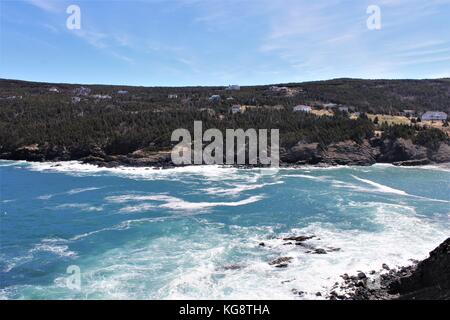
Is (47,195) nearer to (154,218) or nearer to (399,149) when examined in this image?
(154,218)

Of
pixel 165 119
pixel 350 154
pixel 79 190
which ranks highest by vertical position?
pixel 165 119

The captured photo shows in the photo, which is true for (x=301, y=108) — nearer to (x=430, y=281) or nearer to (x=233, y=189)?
(x=233, y=189)

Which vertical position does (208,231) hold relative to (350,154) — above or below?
below

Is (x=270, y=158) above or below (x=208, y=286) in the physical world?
above

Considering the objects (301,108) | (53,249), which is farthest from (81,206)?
(301,108)
